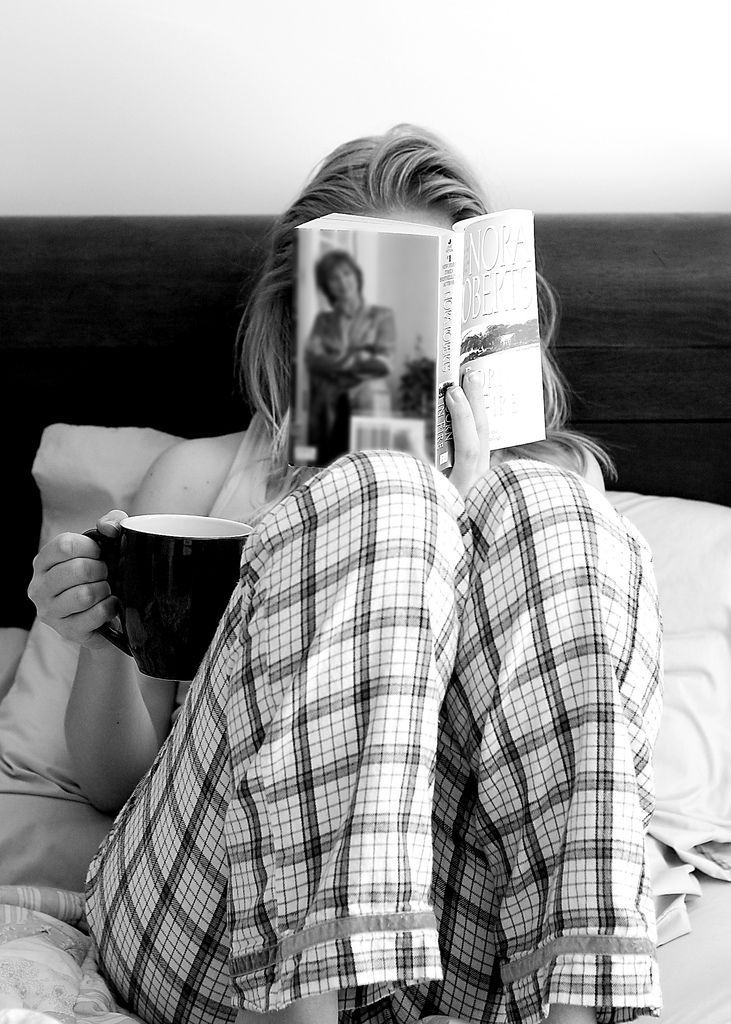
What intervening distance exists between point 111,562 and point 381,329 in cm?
22

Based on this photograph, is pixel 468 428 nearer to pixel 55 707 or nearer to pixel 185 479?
pixel 185 479

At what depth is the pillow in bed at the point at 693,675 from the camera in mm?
901

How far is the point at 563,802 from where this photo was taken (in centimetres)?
55

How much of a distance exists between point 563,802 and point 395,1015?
191 mm

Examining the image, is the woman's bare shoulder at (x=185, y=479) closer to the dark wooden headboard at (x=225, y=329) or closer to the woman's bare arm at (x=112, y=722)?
the woman's bare arm at (x=112, y=722)

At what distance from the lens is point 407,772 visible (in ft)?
1.72

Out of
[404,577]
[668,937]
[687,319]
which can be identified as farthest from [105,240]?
[668,937]

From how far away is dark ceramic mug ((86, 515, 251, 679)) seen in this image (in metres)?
0.61

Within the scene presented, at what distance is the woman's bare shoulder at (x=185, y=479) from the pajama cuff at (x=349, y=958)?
59 centimetres

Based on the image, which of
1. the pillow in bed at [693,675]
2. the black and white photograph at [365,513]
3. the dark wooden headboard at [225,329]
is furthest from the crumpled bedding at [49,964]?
the dark wooden headboard at [225,329]

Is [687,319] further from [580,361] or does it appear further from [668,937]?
[668,937]

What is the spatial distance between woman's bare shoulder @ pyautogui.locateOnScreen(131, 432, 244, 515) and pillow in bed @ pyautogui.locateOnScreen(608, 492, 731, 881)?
419 millimetres

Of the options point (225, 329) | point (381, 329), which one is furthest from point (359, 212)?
point (381, 329)

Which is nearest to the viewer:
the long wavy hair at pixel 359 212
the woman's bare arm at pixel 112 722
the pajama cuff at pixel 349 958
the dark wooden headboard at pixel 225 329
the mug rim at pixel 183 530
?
the pajama cuff at pixel 349 958
